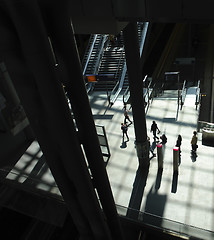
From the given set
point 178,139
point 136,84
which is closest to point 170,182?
point 178,139

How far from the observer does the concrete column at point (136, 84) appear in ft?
27.0

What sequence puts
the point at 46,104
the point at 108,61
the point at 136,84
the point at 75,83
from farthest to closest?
the point at 108,61, the point at 136,84, the point at 75,83, the point at 46,104

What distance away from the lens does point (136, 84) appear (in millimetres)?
9125

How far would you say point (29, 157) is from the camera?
487 inches

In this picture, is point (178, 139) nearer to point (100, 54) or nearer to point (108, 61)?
Answer: point (108, 61)

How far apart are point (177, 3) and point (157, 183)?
714cm

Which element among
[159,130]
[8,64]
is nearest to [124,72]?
[159,130]

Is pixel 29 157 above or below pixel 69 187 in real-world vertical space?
above

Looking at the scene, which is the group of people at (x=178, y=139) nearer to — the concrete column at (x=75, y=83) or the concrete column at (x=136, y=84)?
the concrete column at (x=136, y=84)

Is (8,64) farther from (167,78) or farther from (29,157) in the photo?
(167,78)

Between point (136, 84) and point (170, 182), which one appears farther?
point (170, 182)

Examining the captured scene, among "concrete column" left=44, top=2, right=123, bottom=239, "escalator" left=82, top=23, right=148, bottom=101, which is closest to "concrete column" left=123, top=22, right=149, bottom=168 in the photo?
"concrete column" left=44, top=2, right=123, bottom=239

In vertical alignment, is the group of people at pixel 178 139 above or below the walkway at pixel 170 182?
above

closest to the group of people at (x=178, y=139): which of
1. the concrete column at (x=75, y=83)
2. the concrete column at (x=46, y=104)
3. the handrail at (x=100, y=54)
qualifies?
the concrete column at (x=75, y=83)
